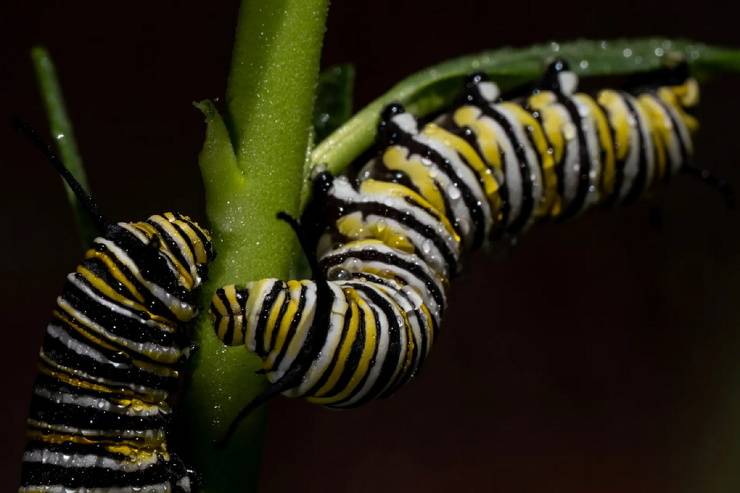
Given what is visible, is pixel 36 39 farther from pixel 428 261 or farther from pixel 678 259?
pixel 428 261

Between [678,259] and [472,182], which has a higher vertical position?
[678,259]

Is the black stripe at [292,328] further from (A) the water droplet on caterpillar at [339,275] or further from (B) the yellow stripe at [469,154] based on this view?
(B) the yellow stripe at [469,154]

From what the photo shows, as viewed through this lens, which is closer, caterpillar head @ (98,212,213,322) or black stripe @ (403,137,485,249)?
caterpillar head @ (98,212,213,322)

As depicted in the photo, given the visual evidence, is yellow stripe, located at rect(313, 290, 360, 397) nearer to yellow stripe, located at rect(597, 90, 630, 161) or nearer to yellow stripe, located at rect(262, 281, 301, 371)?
yellow stripe, located at rect(262, 281, 301, 371)

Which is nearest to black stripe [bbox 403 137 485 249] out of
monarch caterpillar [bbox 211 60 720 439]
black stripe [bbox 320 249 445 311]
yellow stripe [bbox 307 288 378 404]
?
monarch caterpillar [bbox 211 60 720 439]

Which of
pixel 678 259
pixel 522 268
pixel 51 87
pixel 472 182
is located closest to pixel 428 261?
pixel 472 182

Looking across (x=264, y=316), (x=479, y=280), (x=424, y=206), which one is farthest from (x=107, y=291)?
(x=479, y=280)

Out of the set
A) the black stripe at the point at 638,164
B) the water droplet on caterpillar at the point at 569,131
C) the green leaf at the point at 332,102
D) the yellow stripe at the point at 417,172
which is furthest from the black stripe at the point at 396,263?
the black stripe at the point at 638,164
